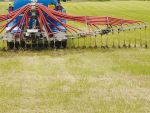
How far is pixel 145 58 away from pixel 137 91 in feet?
12.1

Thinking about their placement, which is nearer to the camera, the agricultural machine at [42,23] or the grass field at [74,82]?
the grass field at [74,82]

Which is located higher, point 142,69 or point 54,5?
point 54,5

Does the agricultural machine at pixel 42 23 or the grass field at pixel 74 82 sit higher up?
the agricultural machine at pixel 42 23

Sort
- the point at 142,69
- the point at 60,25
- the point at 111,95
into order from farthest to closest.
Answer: the point at 60,25 < the point at 142,69 < the point at 111,95

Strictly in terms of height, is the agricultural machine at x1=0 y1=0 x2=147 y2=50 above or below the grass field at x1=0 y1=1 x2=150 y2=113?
above

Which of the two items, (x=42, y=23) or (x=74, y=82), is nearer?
(x=74, y=82)

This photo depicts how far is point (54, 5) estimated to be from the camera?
440 inches

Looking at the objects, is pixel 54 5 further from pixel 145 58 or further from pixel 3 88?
pixel 3 88

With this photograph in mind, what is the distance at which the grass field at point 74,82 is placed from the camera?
488 centimetres

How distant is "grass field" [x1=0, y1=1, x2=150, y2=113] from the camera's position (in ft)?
16.0

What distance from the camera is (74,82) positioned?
20.4 ft

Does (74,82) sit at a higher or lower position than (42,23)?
lower

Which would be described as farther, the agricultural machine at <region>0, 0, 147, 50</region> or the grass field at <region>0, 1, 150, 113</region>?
the agricultural machine at <region>0, 0, 147, 50</region>

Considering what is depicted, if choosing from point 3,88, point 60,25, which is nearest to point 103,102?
point 3,88
